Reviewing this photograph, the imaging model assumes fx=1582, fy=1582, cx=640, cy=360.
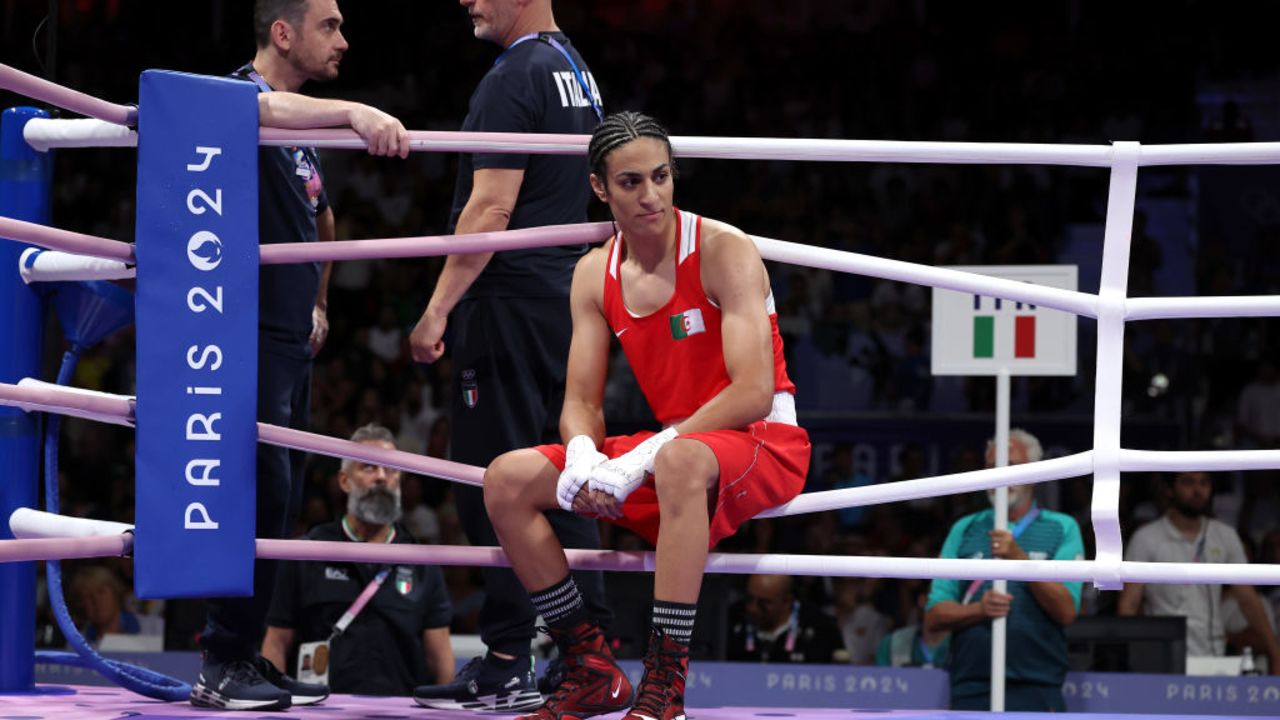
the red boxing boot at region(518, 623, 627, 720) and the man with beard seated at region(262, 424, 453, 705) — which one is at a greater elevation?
the red boxing boot at region(518, 623, 627, 720)

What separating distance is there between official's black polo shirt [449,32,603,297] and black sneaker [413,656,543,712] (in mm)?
828

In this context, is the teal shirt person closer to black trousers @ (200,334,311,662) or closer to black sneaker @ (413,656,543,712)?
black sneaker @ (413,656,543,712)

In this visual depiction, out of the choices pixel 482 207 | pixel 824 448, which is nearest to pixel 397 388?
pixel 824 448

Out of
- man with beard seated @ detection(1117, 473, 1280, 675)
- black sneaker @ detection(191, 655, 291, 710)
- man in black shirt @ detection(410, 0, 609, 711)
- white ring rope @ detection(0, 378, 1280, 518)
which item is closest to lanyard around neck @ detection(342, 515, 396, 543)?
man in black shirt @ detection(410, 0, 609, 711)

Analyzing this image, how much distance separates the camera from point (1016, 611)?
6305mm

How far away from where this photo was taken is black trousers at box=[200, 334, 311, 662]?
3.36 m

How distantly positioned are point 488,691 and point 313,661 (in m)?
2.31

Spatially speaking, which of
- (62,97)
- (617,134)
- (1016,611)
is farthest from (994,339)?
(62,97)

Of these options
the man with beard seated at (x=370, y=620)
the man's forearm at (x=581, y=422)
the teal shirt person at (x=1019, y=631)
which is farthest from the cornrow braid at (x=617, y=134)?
the teal shirt person at (x=1019, y=631)

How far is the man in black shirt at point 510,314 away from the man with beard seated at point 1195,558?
4.85 meters

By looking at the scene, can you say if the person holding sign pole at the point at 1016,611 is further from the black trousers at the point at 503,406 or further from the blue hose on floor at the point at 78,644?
the blue hose on floor at the point at 78,644

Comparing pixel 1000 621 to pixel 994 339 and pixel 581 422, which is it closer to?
pixel 994 339

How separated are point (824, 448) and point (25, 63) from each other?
21.2ft

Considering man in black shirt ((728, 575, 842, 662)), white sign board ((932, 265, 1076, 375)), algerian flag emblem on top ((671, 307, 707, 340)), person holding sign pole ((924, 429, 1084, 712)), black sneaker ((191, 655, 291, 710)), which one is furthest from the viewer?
man in black shirt ((728, 575, 842, 662))
